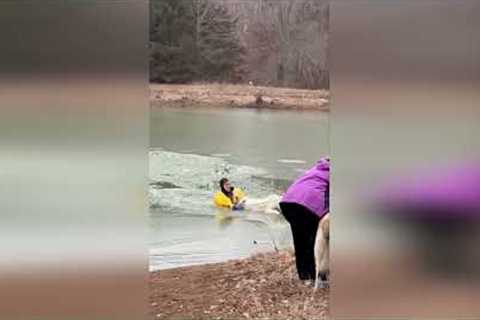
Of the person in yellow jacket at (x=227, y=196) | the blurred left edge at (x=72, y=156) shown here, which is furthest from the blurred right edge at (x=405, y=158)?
the person in yellow jacket at (x=227, y=196)

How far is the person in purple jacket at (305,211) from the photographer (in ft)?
10.4

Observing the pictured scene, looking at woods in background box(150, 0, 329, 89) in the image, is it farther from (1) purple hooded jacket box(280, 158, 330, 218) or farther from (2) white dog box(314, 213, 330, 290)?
(2) white dog box(314, 213, 330, 290)

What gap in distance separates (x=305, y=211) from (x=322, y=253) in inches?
15.5

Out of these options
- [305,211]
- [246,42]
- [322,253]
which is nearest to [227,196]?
[305,211]

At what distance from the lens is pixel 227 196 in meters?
3.28

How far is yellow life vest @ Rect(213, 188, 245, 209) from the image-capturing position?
10.8 feet

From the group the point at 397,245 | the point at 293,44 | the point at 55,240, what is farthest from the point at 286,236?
the point at 55,240

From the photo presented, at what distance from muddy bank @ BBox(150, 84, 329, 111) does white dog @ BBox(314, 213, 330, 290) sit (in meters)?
0.49

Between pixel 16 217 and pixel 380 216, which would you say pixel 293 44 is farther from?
pixel 16 217

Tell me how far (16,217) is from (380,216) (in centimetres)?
114

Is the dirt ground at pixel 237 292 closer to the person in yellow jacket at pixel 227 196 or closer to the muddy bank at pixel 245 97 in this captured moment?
the person in yellow jacket at pixel 227 196

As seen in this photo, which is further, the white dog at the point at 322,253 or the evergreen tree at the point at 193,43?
the white dog at the point at 322,253

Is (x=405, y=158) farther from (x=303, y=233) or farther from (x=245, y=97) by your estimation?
(x=303, y=233)

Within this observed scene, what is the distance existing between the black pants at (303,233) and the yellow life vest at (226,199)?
25cm
